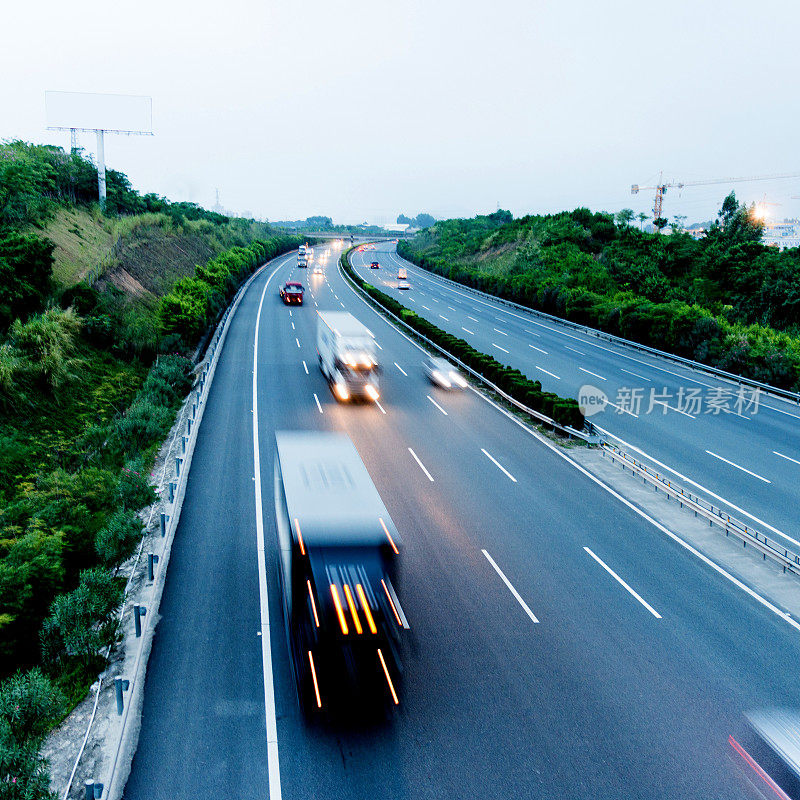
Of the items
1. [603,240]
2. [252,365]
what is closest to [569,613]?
[252,365]

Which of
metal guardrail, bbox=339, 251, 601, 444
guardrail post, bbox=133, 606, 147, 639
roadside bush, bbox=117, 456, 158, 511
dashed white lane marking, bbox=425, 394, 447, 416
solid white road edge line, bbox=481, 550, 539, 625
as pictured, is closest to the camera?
guardrail post, bbox=133, 606, 147, 639

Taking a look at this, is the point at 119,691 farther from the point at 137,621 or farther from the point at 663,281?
the point at 663,281

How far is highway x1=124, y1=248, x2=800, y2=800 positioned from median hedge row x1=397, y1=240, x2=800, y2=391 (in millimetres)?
20093

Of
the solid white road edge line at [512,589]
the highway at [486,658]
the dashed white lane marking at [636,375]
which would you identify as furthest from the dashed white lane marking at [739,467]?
the solid white road edge line at [512,589]

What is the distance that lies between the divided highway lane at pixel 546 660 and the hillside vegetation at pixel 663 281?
75.2 feet

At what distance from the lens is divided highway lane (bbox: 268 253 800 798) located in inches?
333

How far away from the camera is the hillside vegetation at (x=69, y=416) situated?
1029 centimetres

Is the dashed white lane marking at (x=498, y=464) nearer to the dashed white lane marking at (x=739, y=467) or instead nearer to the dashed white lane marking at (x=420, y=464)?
the dashed white lane marking at (x=420, y=464)

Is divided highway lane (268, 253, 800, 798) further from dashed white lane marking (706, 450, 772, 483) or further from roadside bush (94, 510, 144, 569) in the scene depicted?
dashed white lane marking (706, 450, 772, 483)

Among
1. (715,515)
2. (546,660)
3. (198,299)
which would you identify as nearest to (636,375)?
(715,515)

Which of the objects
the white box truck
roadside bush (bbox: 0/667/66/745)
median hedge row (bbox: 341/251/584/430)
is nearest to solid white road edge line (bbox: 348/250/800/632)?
median hedge row (bbox: 341/251/584/430)

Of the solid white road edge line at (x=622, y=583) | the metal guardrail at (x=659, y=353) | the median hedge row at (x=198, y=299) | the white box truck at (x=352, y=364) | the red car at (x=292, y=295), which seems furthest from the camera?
the red car at (x=292, y=295)

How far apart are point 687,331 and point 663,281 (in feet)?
94.4

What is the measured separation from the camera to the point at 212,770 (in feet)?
27.4
